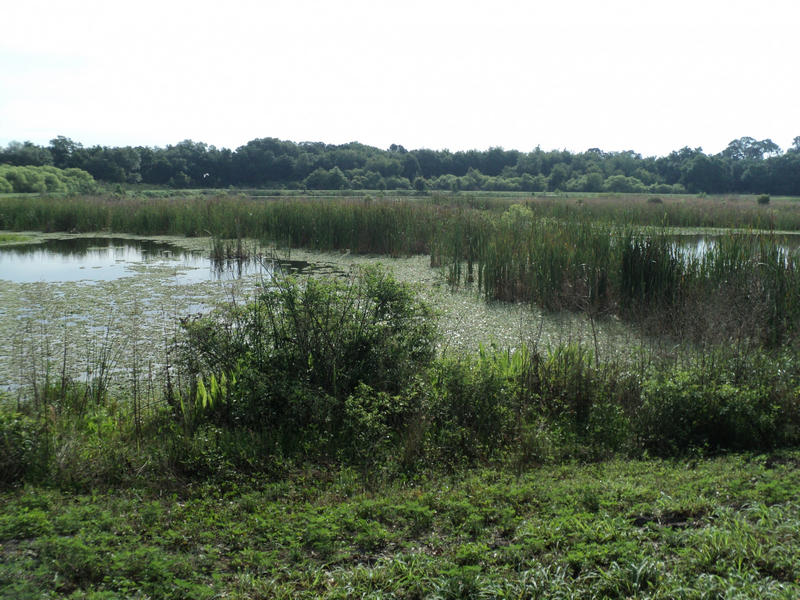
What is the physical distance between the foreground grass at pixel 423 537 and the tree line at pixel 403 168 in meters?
49.7

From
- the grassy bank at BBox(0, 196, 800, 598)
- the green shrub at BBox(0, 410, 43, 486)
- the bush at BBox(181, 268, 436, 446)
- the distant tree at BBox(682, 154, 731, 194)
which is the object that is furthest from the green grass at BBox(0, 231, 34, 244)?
the distant tree at BBox(682, 154, 731, 194)

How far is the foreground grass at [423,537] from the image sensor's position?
2.62 meters

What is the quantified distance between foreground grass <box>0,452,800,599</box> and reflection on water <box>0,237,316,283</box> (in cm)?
707

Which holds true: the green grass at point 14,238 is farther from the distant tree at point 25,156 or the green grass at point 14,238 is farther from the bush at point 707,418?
the distant tree at point 25,156

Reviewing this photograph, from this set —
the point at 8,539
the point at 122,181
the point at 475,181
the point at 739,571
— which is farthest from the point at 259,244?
the point at 475,181

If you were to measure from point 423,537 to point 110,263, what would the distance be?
1279 centimetres

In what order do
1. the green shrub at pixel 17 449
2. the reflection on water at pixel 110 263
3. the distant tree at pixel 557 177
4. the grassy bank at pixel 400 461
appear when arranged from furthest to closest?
the distant tree at pixel 557 177
the reflection on water at pixel 110 263
the green shrub at pixel 17 449
the grassy bank at pixel 400 461

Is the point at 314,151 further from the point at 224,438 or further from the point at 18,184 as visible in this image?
the point at 224,438

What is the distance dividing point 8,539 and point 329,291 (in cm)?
313

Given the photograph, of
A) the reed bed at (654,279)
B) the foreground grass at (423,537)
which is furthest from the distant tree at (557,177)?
the foreground grass at (423,537)

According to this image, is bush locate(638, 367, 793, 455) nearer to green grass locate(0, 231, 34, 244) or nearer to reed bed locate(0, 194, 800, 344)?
reed bed locate(0, 194, 800, 344)

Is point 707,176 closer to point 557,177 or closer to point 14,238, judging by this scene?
point 557,177

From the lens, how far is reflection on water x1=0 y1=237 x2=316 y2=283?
39.3ft

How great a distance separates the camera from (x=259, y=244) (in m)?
16.9
